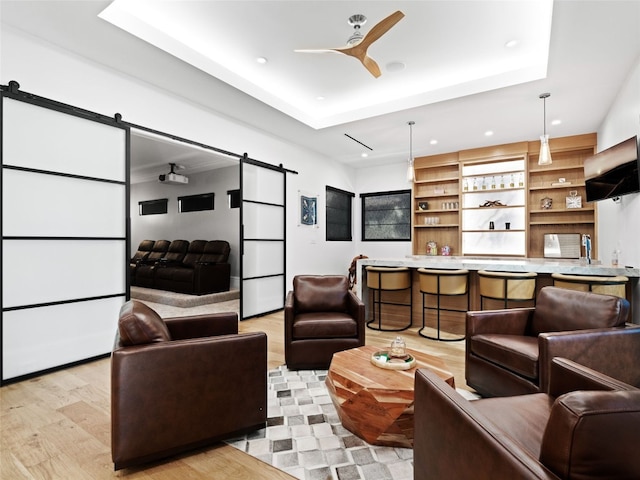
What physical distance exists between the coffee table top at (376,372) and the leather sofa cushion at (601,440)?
1.03 meters

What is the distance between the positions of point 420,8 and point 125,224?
3.41 metres

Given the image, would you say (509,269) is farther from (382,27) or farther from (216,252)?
(216,252)

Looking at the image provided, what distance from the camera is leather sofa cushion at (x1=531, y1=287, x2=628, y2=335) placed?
6.73ft

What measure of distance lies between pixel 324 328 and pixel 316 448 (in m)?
1.14

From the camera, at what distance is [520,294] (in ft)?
10.8

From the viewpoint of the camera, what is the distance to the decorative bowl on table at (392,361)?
77.8 inches

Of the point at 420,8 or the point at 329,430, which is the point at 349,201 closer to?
the point at 420,8

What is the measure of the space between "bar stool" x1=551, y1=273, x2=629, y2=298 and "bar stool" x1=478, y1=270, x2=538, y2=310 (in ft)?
1.01

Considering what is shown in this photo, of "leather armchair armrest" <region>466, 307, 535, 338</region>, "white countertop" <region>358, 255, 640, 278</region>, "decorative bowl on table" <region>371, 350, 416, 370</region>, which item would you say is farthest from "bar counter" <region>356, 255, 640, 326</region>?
"decorative bowl on table" <region>371, 350, 416, 370</region>

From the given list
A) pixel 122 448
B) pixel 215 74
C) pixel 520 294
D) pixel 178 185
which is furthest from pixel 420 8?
pixel 178 185

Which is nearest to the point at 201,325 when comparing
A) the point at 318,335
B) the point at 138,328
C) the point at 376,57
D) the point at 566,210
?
the point at 138,328

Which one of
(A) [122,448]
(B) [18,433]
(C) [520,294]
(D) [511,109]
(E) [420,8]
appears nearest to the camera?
(A) [122,448]

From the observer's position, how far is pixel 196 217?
7508 mm

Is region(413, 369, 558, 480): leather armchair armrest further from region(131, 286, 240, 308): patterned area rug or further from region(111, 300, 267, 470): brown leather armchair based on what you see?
region(131, 286, 240, 308): patterned area rug
